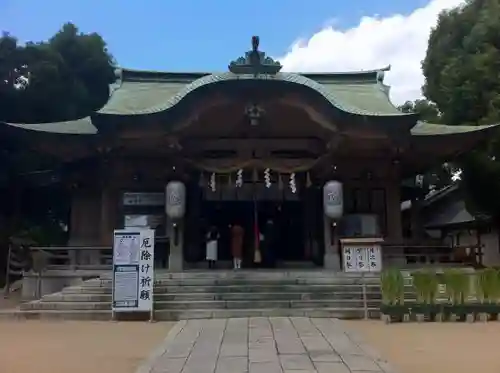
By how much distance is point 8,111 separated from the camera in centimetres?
1927

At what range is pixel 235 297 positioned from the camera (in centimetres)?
1077

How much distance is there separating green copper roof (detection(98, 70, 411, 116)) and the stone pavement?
20.9ft

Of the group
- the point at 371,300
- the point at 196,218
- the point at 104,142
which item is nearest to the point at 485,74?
the point at 371,300

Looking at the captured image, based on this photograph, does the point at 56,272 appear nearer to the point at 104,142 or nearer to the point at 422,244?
the point at 104,142

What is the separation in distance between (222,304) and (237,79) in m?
5.68

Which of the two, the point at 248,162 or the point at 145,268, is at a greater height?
the point at 248,162

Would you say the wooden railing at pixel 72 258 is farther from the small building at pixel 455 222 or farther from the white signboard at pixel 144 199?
the small building at pixel 455 222

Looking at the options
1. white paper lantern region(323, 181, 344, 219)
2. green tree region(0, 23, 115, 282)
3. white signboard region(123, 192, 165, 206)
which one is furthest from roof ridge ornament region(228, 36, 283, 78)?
green tree region(0, 23, 115, 282)

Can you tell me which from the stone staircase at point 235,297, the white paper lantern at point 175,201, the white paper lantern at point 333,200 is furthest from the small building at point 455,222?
the white paper lantern at point 175,201

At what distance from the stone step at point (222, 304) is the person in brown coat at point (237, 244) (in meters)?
3.70

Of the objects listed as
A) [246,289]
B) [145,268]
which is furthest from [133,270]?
[246,289]

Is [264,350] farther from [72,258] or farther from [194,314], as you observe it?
[72,258]

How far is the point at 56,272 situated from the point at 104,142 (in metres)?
3.45

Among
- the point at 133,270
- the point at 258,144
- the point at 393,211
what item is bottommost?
the point at 133,270
